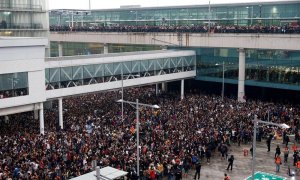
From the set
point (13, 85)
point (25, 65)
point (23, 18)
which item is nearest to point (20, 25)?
point (23, 18)

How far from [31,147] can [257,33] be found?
31.0m

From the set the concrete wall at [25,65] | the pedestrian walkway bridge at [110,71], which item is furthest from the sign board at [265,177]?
the concrete wall at [25,65]

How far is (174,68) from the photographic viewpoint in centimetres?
5072

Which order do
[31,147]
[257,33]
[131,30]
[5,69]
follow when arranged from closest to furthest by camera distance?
[31,147]
[5,69]
[257,33]
[131,30]

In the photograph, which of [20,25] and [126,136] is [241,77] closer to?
[126,136]

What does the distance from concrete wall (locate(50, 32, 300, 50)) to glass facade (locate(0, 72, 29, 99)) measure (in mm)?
26486

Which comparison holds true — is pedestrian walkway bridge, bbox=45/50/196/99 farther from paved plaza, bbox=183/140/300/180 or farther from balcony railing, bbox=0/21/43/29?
paved plaza, bbox=183/140/300/180

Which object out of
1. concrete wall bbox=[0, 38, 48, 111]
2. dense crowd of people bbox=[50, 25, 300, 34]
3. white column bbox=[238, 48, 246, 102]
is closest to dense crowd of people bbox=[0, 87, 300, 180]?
concrete wall bbox=[0, 38, 48, 111]

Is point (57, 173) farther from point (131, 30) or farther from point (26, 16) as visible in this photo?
point (131, 30)

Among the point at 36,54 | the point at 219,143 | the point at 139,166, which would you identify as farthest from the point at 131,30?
the point at 139,166

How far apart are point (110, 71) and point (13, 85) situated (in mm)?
11722

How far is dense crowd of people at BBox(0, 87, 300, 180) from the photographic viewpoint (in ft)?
82.0

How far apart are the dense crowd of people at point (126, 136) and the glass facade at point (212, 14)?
18.5 meters

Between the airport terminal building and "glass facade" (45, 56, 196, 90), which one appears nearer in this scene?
"glass facade" (45, 56, 196, 90)
